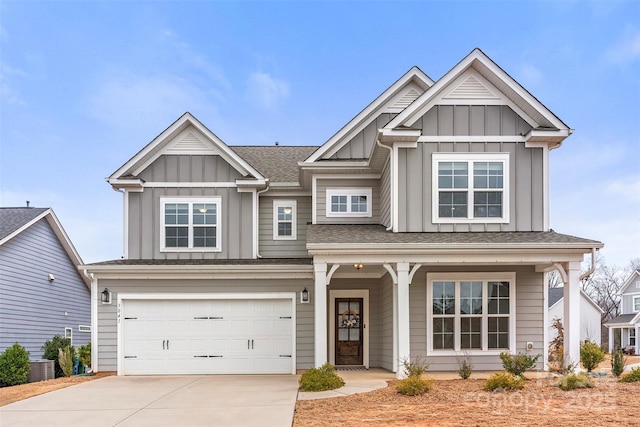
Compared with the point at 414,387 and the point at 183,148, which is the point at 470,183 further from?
the point at 183,148

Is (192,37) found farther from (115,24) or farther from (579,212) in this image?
(579,212)

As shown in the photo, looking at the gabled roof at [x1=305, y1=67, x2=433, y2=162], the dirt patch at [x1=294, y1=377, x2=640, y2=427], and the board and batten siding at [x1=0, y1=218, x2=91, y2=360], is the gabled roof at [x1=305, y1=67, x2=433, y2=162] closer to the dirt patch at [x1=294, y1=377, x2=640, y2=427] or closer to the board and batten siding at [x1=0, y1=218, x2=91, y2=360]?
the dirt patch at [x1=294, y1=377, x2=640, y2=427]

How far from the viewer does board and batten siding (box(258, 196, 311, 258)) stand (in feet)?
52.1

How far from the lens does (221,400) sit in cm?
980

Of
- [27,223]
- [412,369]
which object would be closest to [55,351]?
[27,223]

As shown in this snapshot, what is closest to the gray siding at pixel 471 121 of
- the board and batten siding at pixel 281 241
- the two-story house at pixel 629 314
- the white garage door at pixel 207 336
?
the board and batten siding at pixel 281 241

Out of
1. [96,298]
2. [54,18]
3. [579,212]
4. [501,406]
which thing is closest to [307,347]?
[96,298]

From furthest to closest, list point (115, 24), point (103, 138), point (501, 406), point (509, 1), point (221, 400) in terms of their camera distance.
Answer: point (103, 138) → point (115, 24) → point (509, 1) → point (221, 400) → point (501, 406)

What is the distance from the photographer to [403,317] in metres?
11.5

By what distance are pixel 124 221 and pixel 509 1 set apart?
527 inches

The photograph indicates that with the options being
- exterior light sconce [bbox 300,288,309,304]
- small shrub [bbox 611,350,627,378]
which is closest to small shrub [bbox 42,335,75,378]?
exterior light sconce [bbox 300,288,309,304]

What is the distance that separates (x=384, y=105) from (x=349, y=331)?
630cm

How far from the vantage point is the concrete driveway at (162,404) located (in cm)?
820

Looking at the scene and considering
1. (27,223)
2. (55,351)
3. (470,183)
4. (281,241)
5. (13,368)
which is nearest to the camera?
(470,183)
